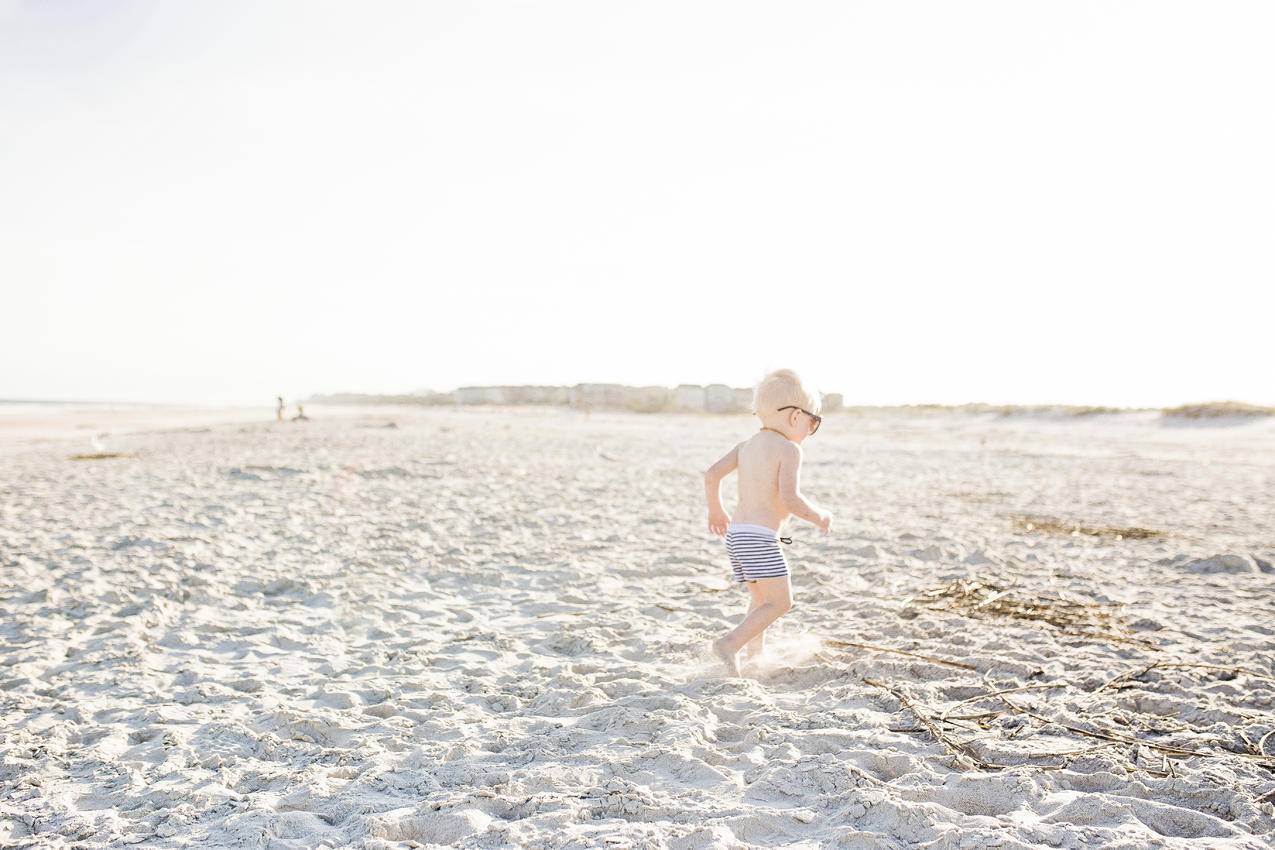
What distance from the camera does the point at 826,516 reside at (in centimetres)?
374

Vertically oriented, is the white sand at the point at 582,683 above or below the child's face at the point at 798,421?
below

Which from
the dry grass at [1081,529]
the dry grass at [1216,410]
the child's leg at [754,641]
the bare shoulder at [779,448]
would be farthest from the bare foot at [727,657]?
the dry grass at [1216,410]

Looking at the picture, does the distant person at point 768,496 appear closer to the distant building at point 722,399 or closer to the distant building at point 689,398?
the distant building at point 689,398

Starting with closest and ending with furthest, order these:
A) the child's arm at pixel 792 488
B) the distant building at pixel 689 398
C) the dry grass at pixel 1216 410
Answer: the child's arm at pixel 792 488, the dry grass at pixel 1216 410, the distant building at pixel 689 398

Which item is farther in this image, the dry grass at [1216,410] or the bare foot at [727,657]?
the dry grass at [1216,410]

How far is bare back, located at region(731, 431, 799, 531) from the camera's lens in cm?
387

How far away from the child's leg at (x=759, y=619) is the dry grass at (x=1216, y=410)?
2865cm

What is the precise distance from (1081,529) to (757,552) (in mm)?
5655

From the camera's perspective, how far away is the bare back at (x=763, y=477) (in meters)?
3.87

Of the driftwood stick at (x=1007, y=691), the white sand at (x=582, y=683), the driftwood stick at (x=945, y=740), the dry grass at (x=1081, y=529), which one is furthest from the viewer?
the dry grass at (x=1081, y=529)

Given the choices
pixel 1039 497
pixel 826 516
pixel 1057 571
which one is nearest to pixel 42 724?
pixel 826 516

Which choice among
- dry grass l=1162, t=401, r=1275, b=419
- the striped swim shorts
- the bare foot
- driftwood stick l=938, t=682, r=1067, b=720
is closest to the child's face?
the striped swim shorts

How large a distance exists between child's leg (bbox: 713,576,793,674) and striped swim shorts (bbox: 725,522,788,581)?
43mm

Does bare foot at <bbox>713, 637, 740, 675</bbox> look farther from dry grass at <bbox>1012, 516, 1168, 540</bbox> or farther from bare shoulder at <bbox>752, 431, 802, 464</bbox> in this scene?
dry grass at <bbox>1012, 516, 1168, 540</bbox>
